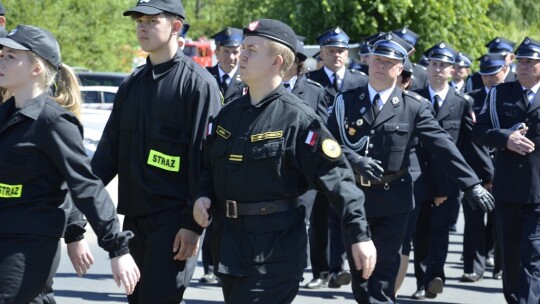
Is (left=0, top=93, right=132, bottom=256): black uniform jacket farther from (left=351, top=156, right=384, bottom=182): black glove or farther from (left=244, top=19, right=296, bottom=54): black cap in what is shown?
(left=351, top=156, right=384, bottom=182): black glove

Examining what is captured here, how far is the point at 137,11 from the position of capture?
20.9ft

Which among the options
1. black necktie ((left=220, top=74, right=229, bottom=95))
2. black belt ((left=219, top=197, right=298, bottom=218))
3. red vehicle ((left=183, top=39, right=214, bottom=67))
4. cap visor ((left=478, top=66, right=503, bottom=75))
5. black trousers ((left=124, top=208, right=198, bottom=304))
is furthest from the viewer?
red vehicle ((left=183, top=39, right=214, bottom=67))

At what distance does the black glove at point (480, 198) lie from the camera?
7.57m

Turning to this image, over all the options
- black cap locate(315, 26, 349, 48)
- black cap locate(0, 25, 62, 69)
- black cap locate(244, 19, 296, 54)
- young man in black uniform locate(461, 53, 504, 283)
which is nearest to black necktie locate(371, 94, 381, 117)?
black cap locate(244, 19, 296, 54)

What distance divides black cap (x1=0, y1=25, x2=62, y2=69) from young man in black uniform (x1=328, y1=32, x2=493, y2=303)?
9.96 ft

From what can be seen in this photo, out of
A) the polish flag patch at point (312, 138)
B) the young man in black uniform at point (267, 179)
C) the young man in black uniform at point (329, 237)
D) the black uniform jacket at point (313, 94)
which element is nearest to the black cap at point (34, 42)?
the young man in black uniform at point (267, 179)

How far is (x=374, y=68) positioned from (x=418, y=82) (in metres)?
4.72

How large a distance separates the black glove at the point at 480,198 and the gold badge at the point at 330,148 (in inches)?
82.8

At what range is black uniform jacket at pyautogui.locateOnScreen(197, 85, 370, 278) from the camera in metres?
5.71

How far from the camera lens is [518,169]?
29.5 feet

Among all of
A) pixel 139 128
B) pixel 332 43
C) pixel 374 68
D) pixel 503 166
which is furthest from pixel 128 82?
pixel 332 43

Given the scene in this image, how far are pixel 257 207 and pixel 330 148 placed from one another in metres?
0.47

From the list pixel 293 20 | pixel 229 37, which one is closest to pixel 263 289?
pixel 229 37

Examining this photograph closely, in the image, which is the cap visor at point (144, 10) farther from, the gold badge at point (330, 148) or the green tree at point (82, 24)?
the green tree at point (82, 24)
